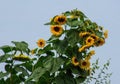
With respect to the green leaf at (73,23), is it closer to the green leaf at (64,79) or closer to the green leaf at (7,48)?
the green leaf at (64,79)

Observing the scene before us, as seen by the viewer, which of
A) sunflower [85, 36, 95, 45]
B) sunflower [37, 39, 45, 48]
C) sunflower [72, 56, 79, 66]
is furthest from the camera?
sunflower [37, 39, 45, 48]

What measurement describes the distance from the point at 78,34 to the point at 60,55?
0.29 m

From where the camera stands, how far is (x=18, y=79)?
4359 millimetres

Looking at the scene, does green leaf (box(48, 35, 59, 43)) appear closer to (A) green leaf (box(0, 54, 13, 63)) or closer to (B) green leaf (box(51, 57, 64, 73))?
(B) green leaf (box(51, 57, 64, 73))

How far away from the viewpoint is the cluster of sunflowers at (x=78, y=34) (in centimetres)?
410

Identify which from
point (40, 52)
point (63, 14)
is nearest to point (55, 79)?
point (40, 52)

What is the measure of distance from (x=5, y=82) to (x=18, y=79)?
15 centimetres

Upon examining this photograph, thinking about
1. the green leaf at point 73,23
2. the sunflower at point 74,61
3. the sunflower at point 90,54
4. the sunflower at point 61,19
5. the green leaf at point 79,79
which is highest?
the sunflower at point 61,19

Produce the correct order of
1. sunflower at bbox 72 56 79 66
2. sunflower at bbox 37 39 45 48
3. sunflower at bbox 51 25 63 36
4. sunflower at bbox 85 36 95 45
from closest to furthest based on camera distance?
1. sunflower at bbox 85 36 95 45
2. sunflower at bbox 72 56 79 66
3. sunflower at bbox 51 25 63 36
4. sunflower at bbox 37 39 45 48

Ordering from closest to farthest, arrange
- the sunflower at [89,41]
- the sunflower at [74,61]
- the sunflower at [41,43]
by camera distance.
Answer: the sunflower at [89,41], the sunflower at [74,61], the sunflower at [41,43]

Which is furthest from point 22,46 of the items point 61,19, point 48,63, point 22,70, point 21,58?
point 61,19

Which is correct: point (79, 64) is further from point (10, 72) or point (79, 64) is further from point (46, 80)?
point (10, 72)

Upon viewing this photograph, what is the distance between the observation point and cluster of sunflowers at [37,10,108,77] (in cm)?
410

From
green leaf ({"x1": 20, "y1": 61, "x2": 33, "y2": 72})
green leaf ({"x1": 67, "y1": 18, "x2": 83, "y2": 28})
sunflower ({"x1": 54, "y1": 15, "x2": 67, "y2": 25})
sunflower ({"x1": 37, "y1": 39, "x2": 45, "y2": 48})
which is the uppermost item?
sunflower ({"x1": 54, "y1": 15, "x2": 67, "y2": 25})
